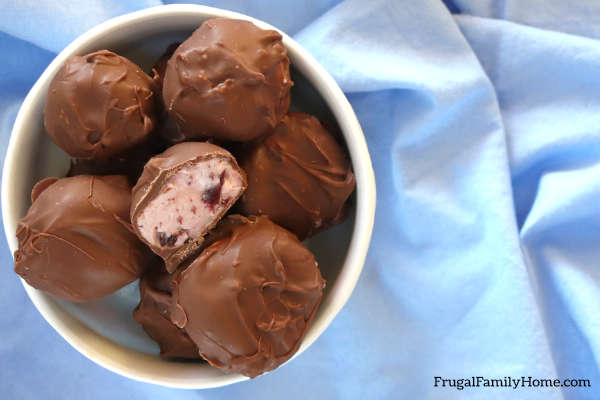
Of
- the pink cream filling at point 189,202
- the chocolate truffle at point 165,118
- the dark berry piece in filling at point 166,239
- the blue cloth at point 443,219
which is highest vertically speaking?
the chocolate truffle at point 165,118

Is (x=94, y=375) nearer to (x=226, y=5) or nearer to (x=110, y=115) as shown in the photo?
(x=110, y=115)

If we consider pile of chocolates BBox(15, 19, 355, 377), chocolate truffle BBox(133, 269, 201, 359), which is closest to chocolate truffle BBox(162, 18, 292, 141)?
pile of chocolates BBox(15, 19, 355, 377)

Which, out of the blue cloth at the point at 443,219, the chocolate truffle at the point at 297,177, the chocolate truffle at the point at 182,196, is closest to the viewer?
the chocolate truffle at the point at 182,196

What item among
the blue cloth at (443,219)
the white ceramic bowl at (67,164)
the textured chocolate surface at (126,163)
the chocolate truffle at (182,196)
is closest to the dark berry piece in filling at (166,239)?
the chocolate truffle at (182,196)

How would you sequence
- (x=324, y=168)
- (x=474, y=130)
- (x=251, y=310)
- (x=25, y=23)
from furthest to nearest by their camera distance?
(x=474, y=130), (x=25, y=23), (x=324, y=168), (x=251, y=310)

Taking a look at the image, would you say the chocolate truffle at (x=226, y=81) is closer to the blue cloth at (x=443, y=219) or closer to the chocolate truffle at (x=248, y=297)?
the chocolate truffle at (x=248, y=297)

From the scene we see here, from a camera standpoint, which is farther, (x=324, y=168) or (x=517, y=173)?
(x=517, y=173)

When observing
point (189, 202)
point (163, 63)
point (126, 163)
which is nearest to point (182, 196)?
→ point (189, 202)

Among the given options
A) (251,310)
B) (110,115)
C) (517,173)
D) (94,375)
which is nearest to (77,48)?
(110,115)
